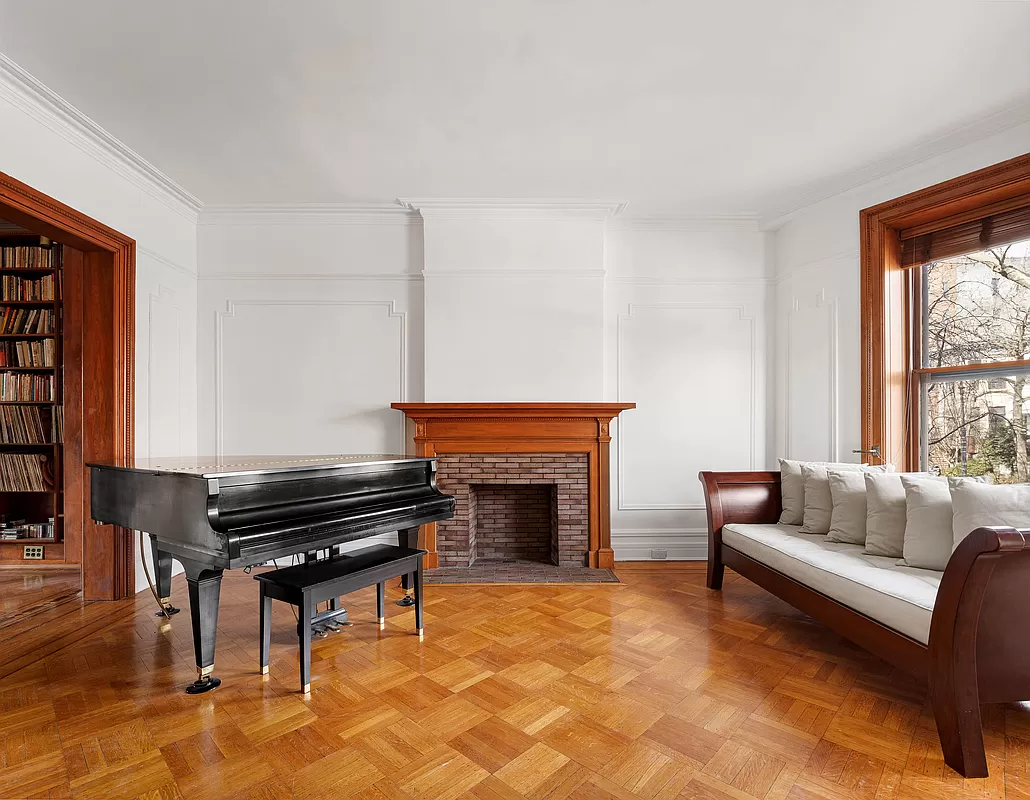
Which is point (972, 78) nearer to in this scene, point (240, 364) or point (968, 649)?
point (968, 649)

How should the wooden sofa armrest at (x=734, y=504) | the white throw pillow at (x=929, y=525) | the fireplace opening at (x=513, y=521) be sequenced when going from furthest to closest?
1. the fireplace opening at (x=513, y=521)
2. the wooden sofa armrest at (x=734, y=504)
3. the white throw pillow at (x=929, y=525)

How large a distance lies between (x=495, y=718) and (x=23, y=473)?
4.44 metres

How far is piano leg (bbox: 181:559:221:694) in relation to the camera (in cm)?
237

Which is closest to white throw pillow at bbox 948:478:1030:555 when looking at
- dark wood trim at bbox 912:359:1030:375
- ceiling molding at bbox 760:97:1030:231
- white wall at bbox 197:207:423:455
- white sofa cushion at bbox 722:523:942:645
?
white sofa cushion at bbox 722:523:942:645

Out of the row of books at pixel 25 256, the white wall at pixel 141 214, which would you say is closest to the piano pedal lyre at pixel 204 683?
the white wall at pixel 141 214

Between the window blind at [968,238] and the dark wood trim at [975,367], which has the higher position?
the window blind at [968,238]

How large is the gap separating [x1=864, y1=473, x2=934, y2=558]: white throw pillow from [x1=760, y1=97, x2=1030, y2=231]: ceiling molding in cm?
204

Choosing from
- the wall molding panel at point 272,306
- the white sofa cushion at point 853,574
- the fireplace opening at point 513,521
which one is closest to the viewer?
the white sofa cushion at point 853,574

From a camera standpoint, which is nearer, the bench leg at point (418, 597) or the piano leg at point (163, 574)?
the bench leg at point (418, 597)

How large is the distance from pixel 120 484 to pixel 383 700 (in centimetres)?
159

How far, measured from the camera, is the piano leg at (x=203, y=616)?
237 centimetres

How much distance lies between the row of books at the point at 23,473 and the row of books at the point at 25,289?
1244mm

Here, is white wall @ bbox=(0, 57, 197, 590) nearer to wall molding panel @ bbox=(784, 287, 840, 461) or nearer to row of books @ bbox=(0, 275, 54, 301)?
row of books @ bbox=(0, 275, 54, 301)

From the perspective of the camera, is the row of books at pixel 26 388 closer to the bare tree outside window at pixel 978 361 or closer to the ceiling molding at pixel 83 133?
the ceiling molding at pixel 83 133
